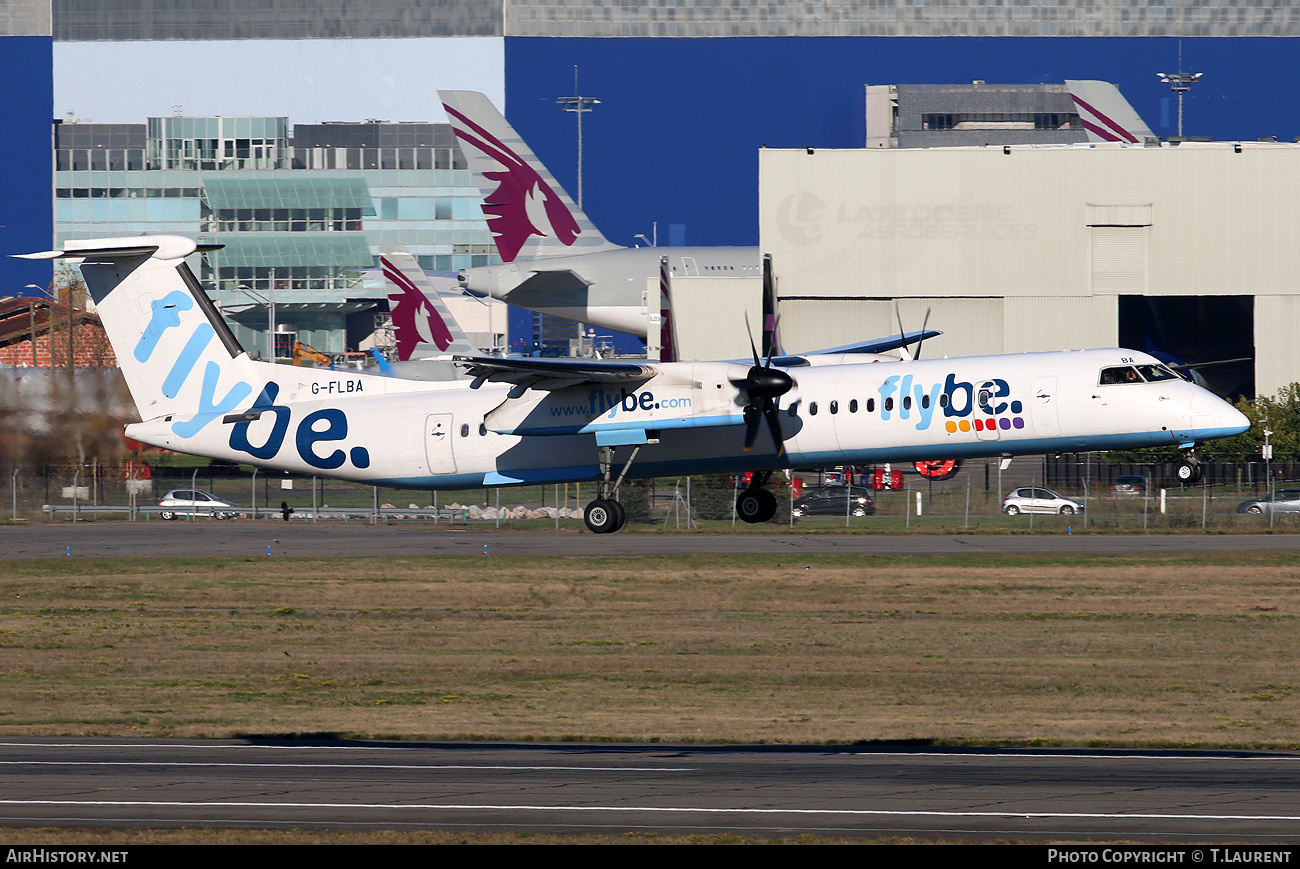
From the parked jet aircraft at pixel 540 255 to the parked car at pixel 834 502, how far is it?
1836 cm

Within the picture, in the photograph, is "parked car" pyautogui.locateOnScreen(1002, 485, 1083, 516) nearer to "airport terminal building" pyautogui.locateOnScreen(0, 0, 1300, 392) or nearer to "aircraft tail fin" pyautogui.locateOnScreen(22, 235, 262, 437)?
"aircraft tail fin" pyautogui.locateOnScreen(22, 235, 262, 437)

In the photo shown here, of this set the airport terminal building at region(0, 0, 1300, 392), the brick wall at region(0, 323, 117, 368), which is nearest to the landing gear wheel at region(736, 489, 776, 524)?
the brick wall at region(0, 323, 117, 368)

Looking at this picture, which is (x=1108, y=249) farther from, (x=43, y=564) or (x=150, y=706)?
(x=150, y=706)

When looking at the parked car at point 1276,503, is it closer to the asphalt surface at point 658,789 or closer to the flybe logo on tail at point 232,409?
the flybe logo on tail at point 232,409

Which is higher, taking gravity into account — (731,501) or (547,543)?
(731,501)

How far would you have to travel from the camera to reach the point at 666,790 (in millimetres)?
16703

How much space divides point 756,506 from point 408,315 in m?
35.0

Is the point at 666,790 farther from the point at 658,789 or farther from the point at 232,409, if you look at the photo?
the point at 232,409

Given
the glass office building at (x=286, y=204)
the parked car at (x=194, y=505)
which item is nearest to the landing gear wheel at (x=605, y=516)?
the parked car at (x=194, y=505)

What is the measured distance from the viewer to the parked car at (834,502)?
56.9 meters

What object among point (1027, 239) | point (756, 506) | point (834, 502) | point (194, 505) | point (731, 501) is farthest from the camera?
point (1027, 239)

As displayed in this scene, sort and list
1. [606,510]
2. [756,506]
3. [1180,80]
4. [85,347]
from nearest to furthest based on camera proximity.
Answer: [756,506], [606,510], [85,347], [1180,80]

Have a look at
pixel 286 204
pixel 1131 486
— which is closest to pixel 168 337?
pixel 1131 486

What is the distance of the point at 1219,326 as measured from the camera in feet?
277
